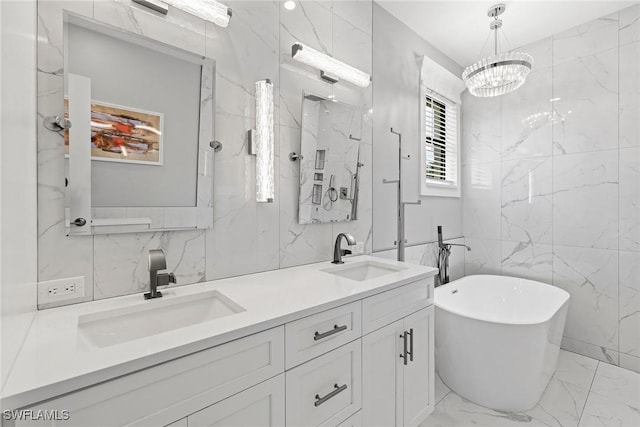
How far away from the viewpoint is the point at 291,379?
1.04 m

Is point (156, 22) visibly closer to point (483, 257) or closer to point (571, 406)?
point (571, 406)

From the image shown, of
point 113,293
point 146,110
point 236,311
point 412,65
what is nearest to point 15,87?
point 146,110

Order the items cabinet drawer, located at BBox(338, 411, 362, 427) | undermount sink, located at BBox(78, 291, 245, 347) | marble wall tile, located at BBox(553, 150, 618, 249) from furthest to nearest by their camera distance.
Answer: marble wall tile, located at BBox(553, 150, 618, 249), cabinet drawer, located at BBox(338, 411, 362, 427), undermount sink, located at BBox(78, 291, 245, 347)

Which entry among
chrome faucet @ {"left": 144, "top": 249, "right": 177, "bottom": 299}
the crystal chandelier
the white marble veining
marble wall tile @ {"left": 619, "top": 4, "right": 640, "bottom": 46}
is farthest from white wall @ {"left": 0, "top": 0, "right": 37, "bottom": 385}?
marble wall tile @ {"left": 619, "top": 4, "right": 640, "bottom": 46}

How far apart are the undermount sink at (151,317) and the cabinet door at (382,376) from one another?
0.66 metres

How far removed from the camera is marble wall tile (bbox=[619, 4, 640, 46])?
235 centimetres

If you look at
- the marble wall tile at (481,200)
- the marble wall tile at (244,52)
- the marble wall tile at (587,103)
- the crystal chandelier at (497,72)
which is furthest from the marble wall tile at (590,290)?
the marble wall tile at (244,52)

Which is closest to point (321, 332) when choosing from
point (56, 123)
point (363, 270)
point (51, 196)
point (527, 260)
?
point (363, 270)

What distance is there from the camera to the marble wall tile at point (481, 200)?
Answer: 3.12 m

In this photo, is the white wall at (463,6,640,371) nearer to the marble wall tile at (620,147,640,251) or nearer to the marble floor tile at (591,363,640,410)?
the marble wall tile at (620,147,640,251)

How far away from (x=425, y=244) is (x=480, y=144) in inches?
52.9

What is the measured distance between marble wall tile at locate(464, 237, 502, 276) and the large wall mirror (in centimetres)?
290

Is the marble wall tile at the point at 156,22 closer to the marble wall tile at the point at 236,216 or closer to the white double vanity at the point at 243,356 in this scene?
the marble wall tile at the point at 236,216

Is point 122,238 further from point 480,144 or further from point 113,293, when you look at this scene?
point 480,144
